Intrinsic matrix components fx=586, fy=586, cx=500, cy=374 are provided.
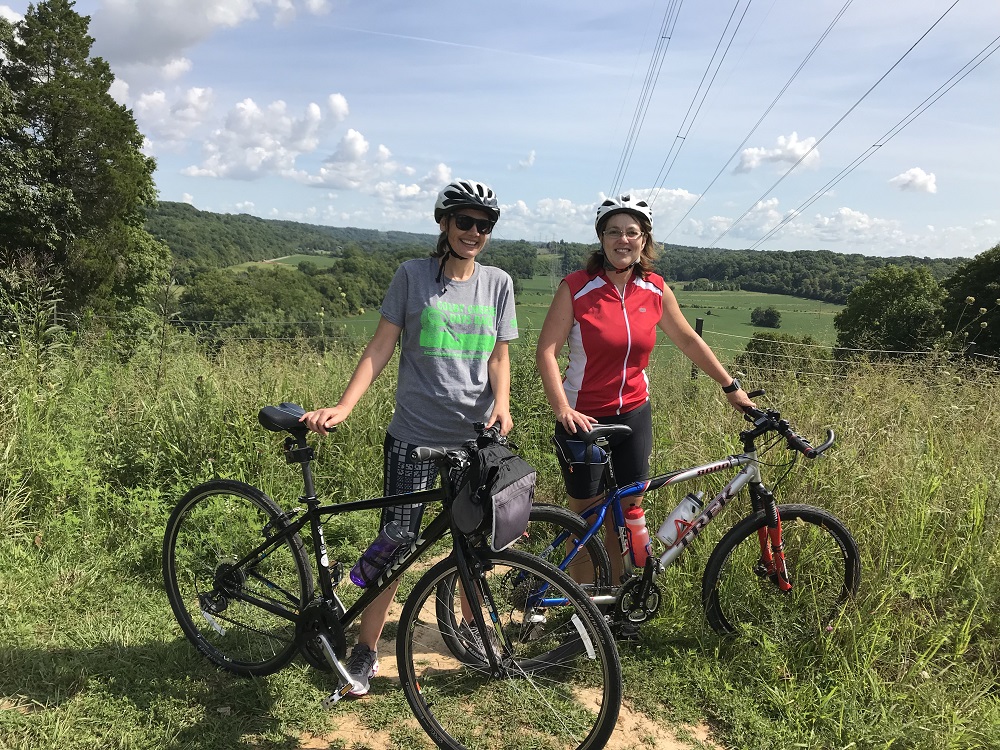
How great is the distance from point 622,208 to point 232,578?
250 cm

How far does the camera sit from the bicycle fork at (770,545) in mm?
2797

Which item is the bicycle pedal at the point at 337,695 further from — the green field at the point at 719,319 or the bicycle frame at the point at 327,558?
the green field at the point at 719,319

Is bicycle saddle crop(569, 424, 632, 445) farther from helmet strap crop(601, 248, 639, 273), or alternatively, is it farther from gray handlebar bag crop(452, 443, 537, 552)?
helmet strap crop(601, 248, 639, 273)

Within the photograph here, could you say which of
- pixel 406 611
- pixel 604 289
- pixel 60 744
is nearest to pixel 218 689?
pixel 60 744

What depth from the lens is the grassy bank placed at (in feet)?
8.09

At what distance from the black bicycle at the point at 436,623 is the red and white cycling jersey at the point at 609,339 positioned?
0.92 m

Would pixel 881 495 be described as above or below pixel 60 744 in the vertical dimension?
above

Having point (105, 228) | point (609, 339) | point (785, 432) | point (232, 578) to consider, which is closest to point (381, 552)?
point (232, 578)

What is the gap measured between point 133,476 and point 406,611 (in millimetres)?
3007

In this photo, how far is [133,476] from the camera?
13.8 feet

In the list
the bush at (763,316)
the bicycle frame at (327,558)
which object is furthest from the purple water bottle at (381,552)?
the bush at (763,316)

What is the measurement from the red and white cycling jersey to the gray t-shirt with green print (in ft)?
1.58

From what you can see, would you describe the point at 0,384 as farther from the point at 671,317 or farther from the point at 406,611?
the point at 671,317

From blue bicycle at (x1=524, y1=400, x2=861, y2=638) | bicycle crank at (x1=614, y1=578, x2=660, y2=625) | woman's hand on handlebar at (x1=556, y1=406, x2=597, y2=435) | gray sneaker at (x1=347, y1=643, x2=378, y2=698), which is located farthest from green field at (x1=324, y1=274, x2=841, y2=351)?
gray sneaker at (x1=347, y1=643, x2=378, y2=698)
